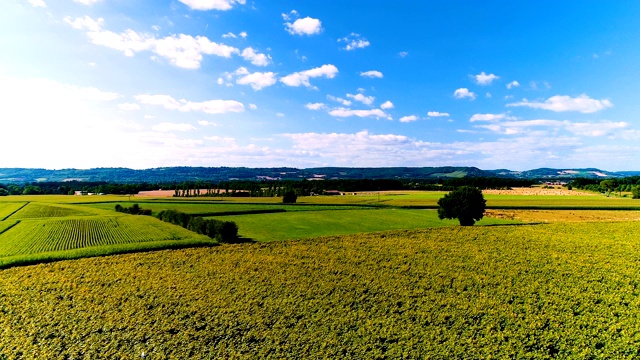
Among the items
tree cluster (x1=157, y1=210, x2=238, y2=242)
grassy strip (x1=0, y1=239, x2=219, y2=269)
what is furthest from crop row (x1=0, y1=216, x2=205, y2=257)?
grassy strip (x1=0, y1=239, x2=219, y2=269)

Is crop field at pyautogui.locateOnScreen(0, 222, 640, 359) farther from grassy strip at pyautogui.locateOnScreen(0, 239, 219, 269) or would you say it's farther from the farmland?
grassy strip at pyautogui.locateOnScreen(0, 239, 219, 269)

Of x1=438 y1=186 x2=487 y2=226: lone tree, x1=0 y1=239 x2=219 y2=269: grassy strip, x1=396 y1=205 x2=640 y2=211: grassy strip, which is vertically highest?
x1=438 y1=186 x2=487 y2=226: lone tree

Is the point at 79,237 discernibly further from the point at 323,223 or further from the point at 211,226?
the point at 323,223

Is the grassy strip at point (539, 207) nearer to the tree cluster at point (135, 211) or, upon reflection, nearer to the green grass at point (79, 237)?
the green grass at point (79, 237)

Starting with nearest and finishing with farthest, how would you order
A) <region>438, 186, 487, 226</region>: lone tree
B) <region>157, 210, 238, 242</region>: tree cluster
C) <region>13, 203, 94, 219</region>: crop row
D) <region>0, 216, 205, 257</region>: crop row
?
<region>0, 216, 205, 257</region>: crop row
<region>157, 210, 238, 242</region>: tree cluster
<region>438, 186, 487, 226</region>: lone tree
<region>13, 203, 94, 219</region>: crop row

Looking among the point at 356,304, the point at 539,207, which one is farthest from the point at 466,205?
the point at 539,207

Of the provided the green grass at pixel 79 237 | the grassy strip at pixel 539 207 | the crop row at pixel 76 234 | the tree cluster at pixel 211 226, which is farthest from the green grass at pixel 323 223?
the crop row at pixel 76 234

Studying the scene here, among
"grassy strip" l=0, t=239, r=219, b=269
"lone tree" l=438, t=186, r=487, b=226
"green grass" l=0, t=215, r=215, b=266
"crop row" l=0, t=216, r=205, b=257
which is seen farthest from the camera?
"lone tree" l=438, t=186, r=487, b=226
